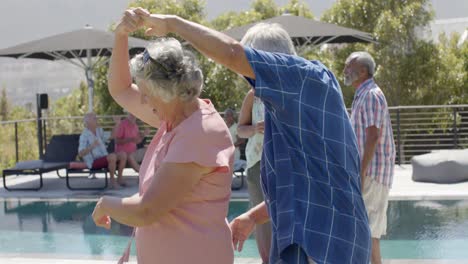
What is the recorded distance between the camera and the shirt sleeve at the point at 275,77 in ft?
7.73

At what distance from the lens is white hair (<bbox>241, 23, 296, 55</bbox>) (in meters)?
3.28

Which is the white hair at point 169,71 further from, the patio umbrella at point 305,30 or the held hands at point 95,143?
the patio umbrella at point 305,30

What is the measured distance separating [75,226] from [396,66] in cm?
1342

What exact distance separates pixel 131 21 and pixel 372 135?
249cm

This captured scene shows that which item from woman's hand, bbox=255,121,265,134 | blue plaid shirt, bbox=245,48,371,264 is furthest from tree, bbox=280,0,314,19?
blue plaid shirt, bbox=245,48,371,264

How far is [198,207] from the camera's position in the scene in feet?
8.21

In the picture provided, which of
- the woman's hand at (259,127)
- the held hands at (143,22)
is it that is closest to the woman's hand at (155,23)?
the held hands at (143,22)

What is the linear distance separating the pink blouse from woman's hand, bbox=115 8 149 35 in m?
0.35

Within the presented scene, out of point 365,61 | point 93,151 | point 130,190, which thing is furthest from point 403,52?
point 365,61

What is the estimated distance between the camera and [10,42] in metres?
55.2

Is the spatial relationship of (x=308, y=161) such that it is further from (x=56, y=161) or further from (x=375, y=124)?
(x=56, y=161)

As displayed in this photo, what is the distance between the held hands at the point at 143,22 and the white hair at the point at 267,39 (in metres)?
0.71

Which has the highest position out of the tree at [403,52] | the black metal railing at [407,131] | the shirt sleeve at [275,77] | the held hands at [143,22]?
the held hands at [143,22]

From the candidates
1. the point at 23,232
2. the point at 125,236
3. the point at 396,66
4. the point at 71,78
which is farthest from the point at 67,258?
the point at 71,78
